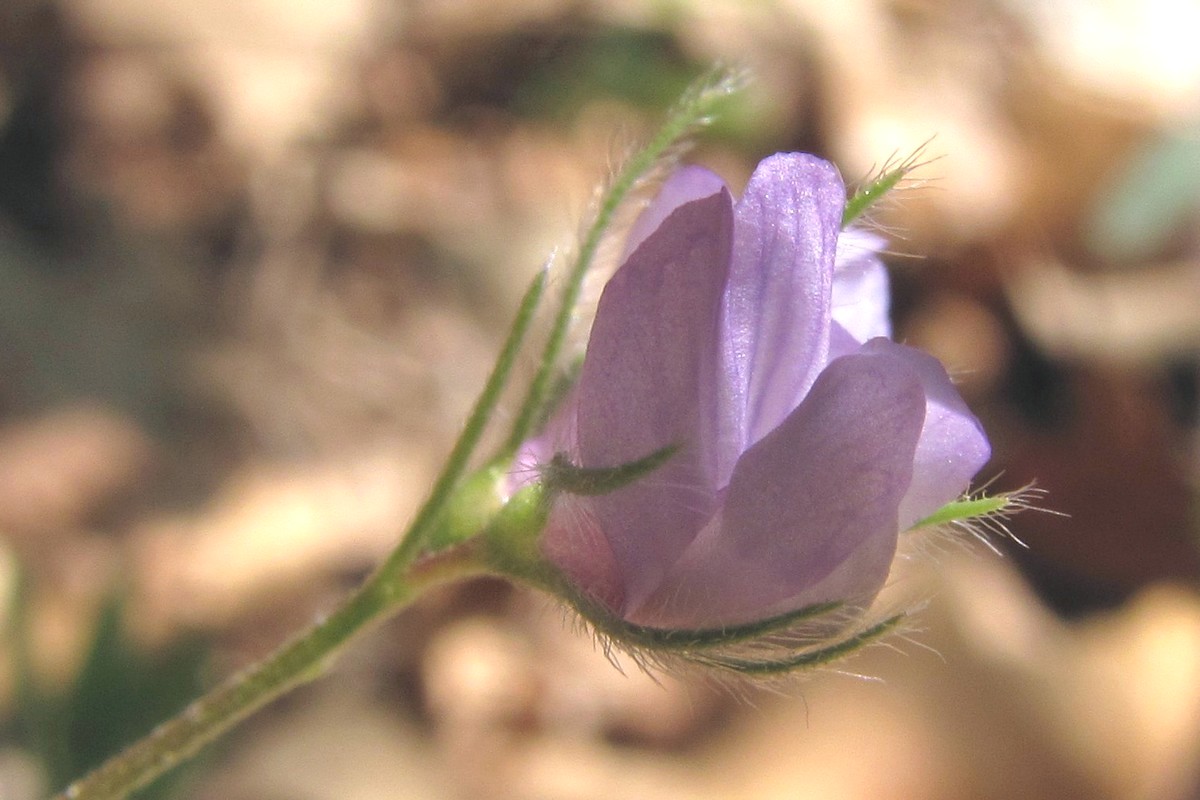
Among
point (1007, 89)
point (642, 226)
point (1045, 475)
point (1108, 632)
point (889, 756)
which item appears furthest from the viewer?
point (1007, 89)

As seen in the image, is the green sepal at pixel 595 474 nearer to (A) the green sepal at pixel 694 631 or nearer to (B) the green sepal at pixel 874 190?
(A) the green sepal at pixel 694 631

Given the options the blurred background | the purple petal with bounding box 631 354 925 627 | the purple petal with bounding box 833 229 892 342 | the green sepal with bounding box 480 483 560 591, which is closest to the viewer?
the purple petal with bounding box 631 354 925 627

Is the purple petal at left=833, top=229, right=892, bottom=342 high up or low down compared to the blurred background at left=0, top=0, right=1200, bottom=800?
up

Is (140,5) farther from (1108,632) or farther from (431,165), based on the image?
(1108,632)

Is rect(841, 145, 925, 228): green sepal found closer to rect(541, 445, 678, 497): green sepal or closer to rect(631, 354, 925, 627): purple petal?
rect(631, 354, 925, 627): purple petal

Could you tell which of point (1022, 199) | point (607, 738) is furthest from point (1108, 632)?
point (1022, 199)

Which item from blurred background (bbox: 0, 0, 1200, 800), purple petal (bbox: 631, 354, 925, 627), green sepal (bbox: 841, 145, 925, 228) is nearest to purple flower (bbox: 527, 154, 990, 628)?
purple petal (bbox: 631, 354, 925, 627)

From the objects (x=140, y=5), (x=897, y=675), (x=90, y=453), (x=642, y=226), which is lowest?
(x=897, y=675)
